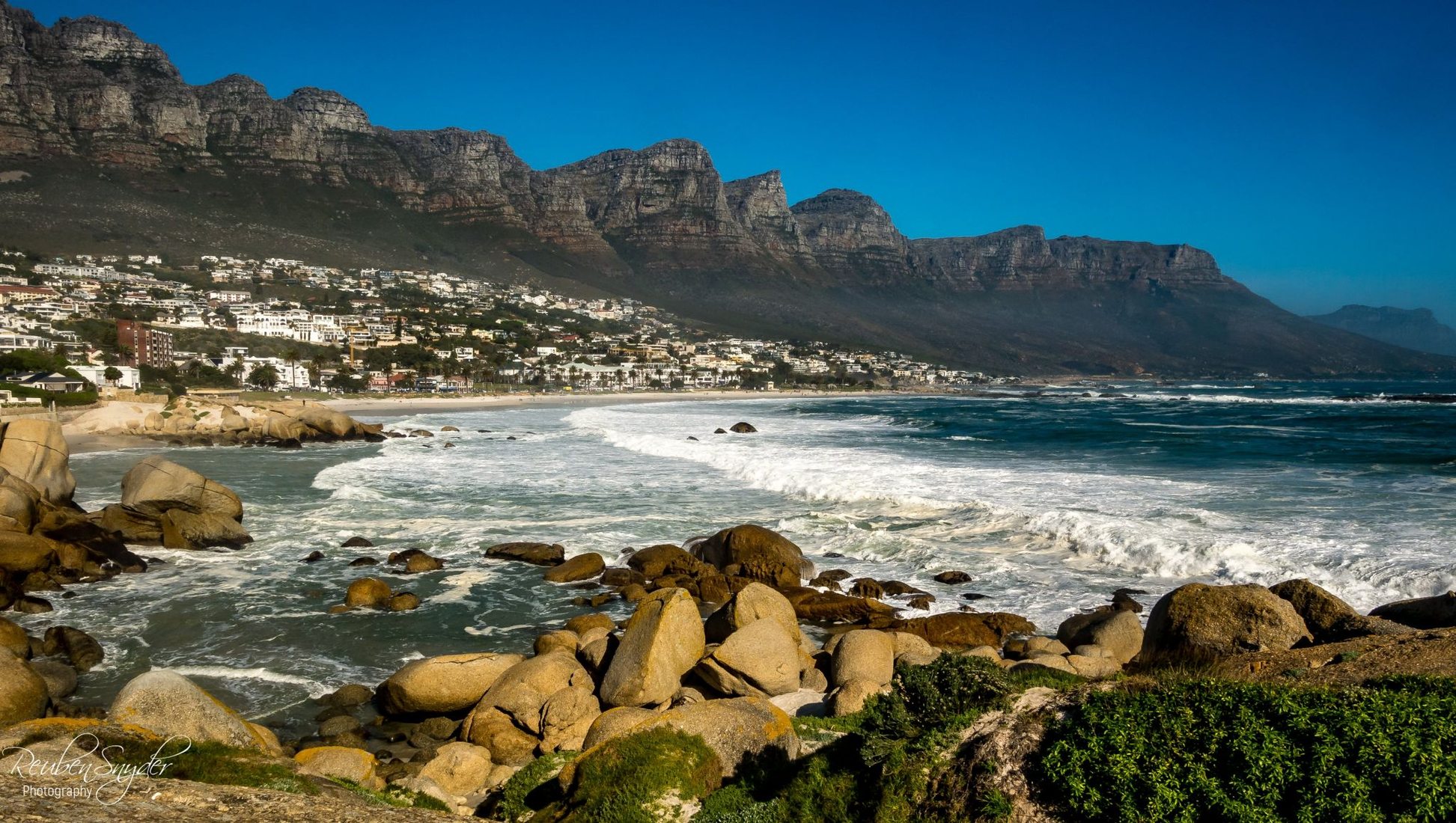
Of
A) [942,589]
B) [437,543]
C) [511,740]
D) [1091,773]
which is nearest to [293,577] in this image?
[437,543]

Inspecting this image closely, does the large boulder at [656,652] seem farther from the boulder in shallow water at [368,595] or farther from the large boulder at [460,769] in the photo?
the boulder in shallow water at [368,595]

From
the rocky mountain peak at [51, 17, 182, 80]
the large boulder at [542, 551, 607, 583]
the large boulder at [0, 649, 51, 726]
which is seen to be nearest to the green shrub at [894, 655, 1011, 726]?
the large boulder at [0, 649, 51, 726]

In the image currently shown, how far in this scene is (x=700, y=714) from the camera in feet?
27.6

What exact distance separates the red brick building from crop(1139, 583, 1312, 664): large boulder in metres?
116

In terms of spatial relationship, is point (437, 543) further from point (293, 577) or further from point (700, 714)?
point (700, 714)

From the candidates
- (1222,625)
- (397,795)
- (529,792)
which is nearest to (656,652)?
(529,792)

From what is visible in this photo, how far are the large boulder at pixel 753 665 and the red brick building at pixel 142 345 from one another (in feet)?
365

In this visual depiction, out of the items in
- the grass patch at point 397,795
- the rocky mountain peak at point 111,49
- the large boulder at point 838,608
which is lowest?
the large boulder at point 838,608

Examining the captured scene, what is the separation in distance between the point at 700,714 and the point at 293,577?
15.4m

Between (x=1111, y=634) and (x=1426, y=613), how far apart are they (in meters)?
4.35

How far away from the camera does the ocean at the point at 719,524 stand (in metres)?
16.1

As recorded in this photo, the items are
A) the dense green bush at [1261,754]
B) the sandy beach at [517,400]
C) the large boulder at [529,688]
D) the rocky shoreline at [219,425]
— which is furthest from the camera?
the sandy beach at [517,400]

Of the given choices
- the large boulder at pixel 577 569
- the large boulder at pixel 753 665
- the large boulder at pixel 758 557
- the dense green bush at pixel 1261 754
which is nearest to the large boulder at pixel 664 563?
the large boulder at pixel 758 557

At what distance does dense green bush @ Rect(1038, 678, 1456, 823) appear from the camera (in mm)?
5195
